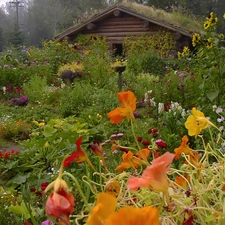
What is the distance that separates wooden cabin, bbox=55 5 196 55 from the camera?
52.5 ft

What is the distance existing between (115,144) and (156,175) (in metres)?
0.54

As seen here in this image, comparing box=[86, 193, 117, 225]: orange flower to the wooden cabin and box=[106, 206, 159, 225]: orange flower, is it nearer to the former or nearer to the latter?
box=[106, 206, 159, 225]: orange flower

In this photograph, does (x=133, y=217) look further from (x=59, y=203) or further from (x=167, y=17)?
(x=167, y=17)

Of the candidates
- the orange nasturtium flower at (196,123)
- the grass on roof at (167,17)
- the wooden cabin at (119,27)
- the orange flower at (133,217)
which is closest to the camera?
the orange flower at (133,217)

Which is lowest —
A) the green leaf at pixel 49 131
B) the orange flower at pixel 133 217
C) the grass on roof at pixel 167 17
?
the green leaf at pixel 49 131

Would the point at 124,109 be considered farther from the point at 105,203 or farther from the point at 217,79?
the point at 217,79

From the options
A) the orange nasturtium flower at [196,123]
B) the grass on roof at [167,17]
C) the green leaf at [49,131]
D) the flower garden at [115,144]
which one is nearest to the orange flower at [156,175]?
the flower garden at [115,144]

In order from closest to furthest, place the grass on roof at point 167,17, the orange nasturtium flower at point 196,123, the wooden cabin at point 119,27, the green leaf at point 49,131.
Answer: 1. the orange nasturtium flower at point 196,123
2. the green leaf at point 49,131
3. the wooden cabin at point 119,27
4. the grass on roof at point 167,17

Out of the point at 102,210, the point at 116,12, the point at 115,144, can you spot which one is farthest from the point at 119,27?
the point at 102,210

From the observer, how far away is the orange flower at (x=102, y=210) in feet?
1.63

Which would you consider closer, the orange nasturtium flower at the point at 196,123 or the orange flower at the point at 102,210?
the orange flower at the point at 102,210

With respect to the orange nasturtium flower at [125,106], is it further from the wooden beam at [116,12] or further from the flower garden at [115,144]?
the wooden beam at [116,12]

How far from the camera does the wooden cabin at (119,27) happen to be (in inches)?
630

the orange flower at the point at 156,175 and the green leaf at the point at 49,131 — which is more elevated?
the orange flower at the point at 156,175
